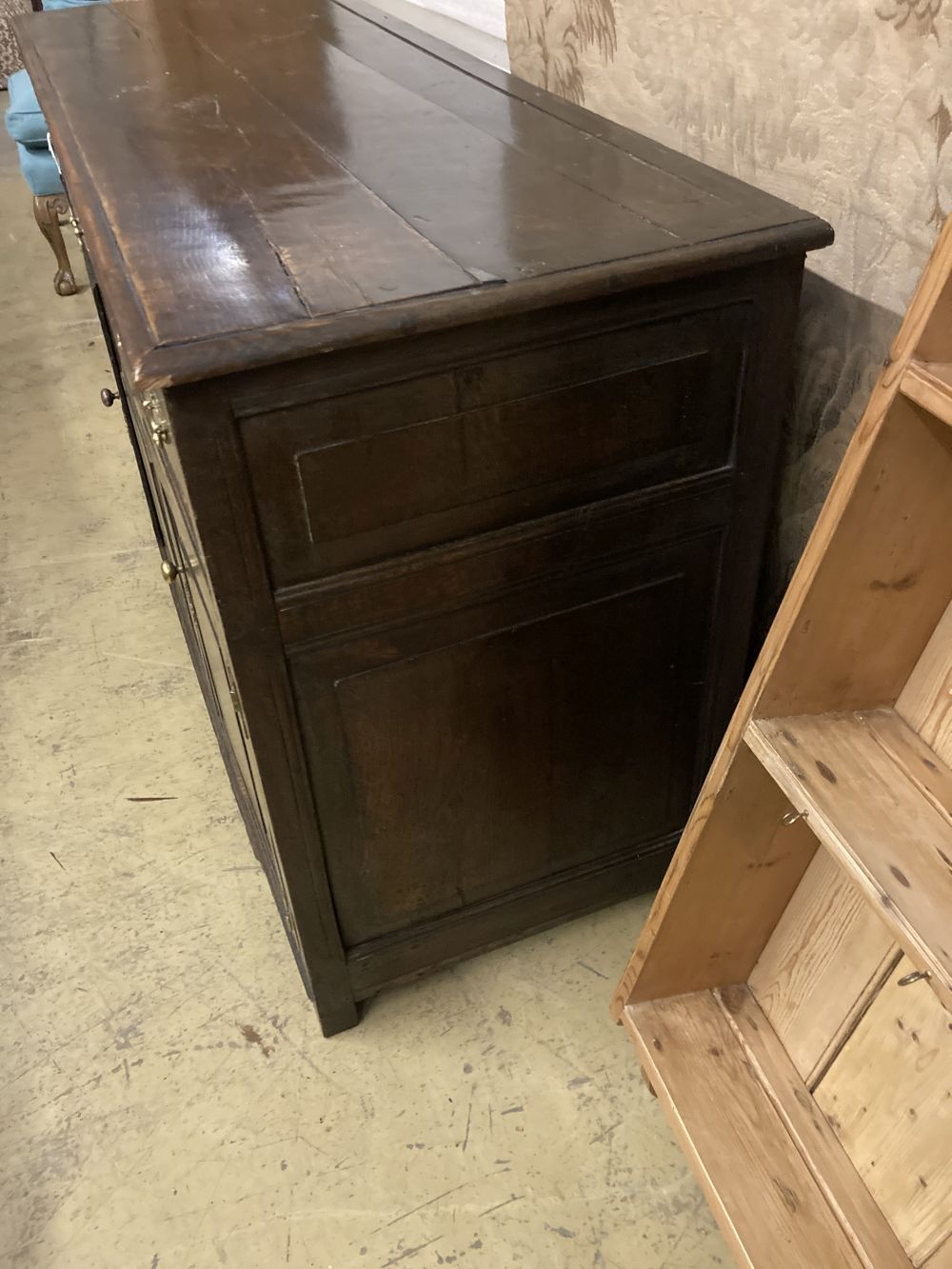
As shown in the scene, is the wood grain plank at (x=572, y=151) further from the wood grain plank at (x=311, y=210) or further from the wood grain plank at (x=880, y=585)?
the wood grain plank at (x=880, y=585)

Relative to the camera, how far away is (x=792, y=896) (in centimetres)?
118

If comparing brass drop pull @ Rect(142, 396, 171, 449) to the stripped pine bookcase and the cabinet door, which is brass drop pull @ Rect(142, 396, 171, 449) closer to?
the cabinet door

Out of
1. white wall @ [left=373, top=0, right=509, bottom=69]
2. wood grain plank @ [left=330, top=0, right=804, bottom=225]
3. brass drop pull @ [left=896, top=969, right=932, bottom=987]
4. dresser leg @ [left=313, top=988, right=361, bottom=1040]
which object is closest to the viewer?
brass drop pull @ [left=896, top=969, right=932, bottom=987]

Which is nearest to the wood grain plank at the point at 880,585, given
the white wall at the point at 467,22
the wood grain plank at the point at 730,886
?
the wood grain plank at the point at 730,886

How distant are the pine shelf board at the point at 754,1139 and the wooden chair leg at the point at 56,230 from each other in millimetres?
3031

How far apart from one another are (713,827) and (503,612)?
1.02ft

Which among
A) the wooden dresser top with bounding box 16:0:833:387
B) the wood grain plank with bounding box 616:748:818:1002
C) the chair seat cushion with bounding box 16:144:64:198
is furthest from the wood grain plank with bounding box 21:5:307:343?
the chair seat cushion with bounding box 16:144:64:198

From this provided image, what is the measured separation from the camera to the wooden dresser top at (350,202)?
0.84 metres

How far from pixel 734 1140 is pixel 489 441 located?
2.68ft

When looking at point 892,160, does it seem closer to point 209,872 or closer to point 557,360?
point 557,360

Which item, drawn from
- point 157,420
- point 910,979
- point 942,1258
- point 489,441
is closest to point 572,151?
point 489,441

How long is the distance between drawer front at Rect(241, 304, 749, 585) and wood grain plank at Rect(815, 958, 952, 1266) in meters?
0.58

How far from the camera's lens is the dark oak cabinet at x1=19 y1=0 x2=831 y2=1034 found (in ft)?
2.86

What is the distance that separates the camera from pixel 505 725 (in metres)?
1.20
